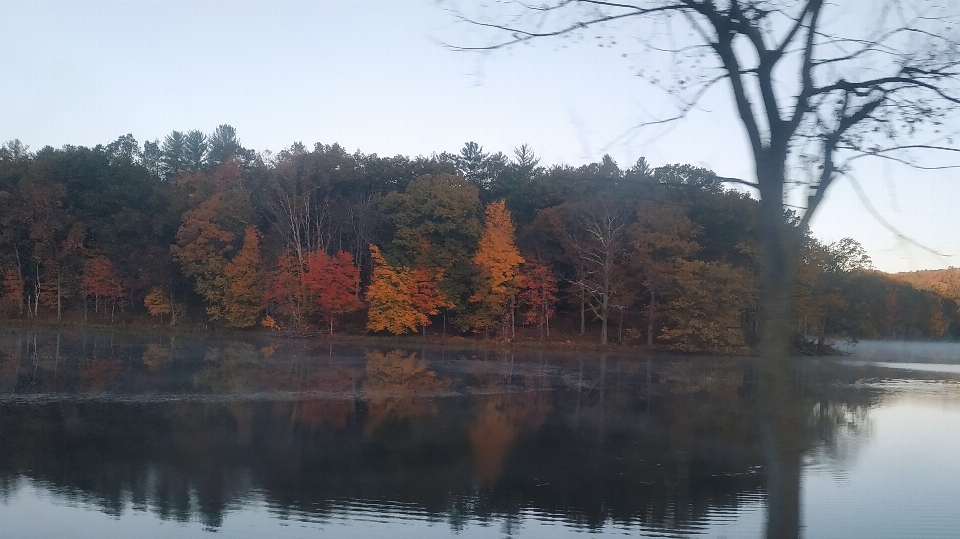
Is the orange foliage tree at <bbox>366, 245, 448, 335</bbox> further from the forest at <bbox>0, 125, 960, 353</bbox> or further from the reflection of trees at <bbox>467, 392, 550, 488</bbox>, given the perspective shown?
the reflection of trees at <bbox>467, 392, 550, 488</bbox>

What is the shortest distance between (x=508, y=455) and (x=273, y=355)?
1926 cm

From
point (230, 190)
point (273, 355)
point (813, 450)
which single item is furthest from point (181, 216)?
point (813, 450)

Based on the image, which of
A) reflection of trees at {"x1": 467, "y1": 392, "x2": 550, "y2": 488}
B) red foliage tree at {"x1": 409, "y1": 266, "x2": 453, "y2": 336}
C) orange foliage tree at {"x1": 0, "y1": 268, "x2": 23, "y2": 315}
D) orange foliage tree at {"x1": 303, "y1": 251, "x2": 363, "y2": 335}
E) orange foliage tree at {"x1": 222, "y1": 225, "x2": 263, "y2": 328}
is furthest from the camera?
orange foliage tree at {"x1": 0, "y1": 268, "x2": 23, "y2": 315}

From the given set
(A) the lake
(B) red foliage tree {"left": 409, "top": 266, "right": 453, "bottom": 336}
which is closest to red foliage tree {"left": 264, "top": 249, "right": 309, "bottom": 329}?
(B) red foliage tree {"left": 409, "top": 266, "right": 453, "bottom": 336}

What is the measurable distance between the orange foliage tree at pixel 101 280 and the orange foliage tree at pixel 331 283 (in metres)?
14.9

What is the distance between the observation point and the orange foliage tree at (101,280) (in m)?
46.6

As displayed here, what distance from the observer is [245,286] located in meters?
43.1

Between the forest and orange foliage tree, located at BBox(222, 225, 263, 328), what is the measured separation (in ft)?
0.34

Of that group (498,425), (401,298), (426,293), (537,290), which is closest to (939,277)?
(498,425)

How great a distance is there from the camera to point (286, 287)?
42.1 meters

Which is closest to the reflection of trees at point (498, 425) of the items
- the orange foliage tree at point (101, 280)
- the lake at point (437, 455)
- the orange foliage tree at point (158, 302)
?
the lake at point (437, 455)

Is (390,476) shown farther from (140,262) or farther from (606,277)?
(140,262)

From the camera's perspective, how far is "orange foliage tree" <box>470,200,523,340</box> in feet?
131

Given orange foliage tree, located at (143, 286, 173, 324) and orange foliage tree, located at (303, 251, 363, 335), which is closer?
orange foliage tree, located at (303, 251, 363, 335)
